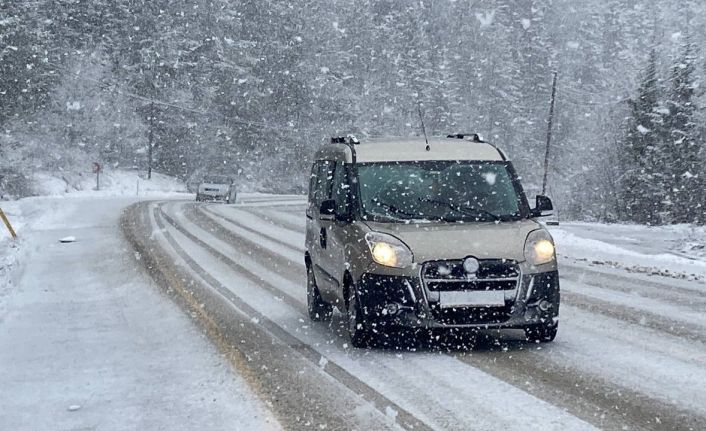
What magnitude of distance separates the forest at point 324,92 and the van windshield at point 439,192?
42.9 meters

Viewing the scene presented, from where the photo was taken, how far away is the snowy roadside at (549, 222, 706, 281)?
1465cm

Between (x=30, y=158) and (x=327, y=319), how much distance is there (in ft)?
171

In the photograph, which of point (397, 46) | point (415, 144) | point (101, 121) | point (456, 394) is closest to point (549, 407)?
point (456, 394)

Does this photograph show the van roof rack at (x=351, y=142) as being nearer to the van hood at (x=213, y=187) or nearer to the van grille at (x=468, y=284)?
the van grille at (x=468, y=284)

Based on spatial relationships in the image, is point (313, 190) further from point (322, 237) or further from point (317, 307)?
point (317, 307)

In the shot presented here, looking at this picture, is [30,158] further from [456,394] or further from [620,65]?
[620,65]

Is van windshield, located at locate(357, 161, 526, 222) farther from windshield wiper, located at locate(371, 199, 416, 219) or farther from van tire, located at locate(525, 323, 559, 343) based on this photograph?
van tire, located at locate(525, 323, 559, 343)

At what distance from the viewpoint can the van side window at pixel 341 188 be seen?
832cm

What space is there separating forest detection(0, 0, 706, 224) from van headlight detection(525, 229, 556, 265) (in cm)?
4420

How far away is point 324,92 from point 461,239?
74333 mm

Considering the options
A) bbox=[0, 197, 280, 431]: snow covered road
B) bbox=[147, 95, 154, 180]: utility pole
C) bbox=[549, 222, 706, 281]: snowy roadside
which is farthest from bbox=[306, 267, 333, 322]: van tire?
bbox=[147, 95, 154, 180]: utility pole

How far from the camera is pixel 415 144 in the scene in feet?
28.5

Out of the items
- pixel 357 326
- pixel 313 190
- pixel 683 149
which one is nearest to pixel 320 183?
pixel 313 190

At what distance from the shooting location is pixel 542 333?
297 inches
